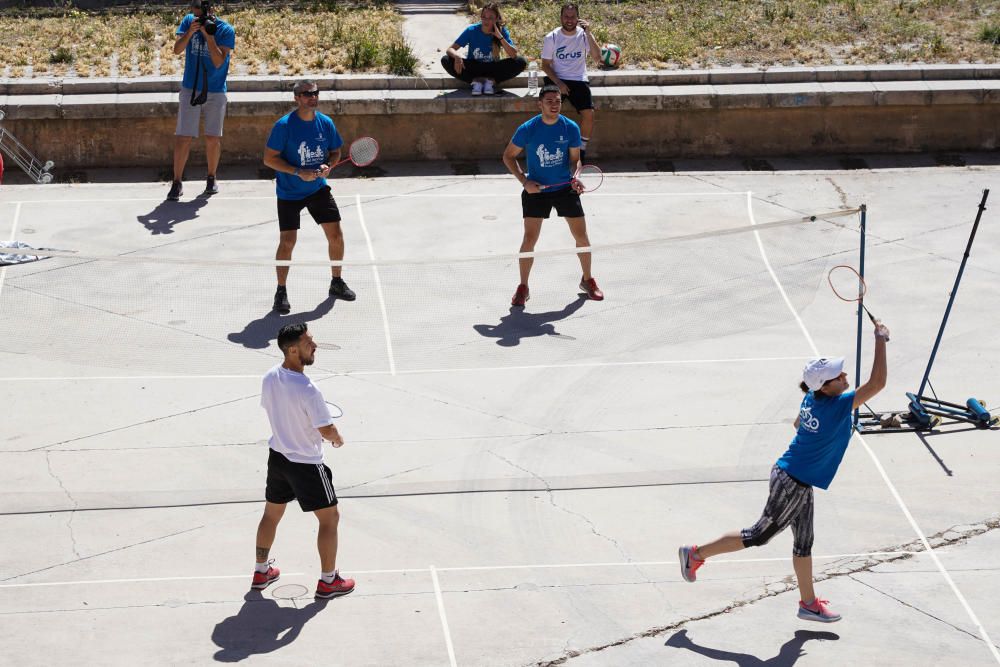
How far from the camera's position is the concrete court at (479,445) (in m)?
7.54

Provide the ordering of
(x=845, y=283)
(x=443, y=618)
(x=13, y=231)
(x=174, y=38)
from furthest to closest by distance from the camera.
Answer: (x=174, y=38)
(x=13, y=231)
(x=845, y=283)
(x=443, y=618)

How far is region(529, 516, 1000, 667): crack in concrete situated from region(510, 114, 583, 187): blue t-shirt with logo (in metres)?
5.11

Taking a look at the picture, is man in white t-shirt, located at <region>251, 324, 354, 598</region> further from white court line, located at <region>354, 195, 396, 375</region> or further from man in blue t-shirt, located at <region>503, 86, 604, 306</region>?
man in blue t-shirt, located at <region>503, 86, 604, 306</region>

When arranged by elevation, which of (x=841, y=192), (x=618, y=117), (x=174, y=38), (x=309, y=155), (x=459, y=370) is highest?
(x=174, y=38)

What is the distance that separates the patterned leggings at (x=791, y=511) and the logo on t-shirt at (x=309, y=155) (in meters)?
5.96

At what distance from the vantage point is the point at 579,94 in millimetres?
15570

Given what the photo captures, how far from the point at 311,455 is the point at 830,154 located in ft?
35.4

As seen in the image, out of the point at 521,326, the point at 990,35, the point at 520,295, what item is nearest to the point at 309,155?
the point at 520,295

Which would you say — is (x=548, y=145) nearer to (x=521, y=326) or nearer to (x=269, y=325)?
(x=521, y=326)

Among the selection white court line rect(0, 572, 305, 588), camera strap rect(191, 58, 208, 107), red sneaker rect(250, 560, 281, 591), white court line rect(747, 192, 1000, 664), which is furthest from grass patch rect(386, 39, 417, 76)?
red sneaker rect(250, 560, 281, 591)

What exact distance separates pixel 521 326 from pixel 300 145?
248 centimetres

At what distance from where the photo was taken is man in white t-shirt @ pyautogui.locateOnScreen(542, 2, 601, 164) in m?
15.3

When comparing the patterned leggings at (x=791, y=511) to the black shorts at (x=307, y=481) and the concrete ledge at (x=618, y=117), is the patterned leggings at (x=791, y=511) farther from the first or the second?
the concrete ledge at (x=618, y=117)

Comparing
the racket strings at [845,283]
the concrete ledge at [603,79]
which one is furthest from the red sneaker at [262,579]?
the concrete ledge at [603,79]
